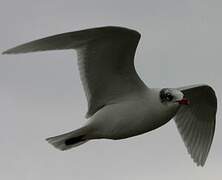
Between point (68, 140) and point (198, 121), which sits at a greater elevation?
point (68, 140)

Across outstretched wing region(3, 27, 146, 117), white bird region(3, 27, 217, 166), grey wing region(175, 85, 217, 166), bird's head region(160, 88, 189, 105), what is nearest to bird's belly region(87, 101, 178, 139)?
white bird region(3, 27, 217, 166)

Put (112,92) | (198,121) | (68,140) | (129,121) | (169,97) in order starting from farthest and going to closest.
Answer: (198,121), (112,92), (68,140), (169,97), (129,121)

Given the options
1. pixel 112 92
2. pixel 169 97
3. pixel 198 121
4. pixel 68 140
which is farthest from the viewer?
pixel 198 121

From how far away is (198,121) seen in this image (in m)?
17.2

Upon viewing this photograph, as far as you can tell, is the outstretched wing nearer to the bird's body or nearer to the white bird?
the white bird

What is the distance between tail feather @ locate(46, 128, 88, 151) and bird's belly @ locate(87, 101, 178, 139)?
262mm

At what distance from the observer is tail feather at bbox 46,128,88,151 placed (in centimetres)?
1445

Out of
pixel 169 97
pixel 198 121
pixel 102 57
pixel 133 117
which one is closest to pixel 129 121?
pixel 133 117

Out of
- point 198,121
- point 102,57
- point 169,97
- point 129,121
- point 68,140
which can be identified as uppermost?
point 102,57

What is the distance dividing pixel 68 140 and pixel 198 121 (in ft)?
12.2

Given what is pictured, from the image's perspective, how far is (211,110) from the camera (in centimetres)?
1703

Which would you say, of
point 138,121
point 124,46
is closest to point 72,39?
point 124,46

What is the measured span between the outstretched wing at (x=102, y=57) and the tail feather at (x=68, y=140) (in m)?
0.53

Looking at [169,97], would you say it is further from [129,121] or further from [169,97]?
[129,121]
